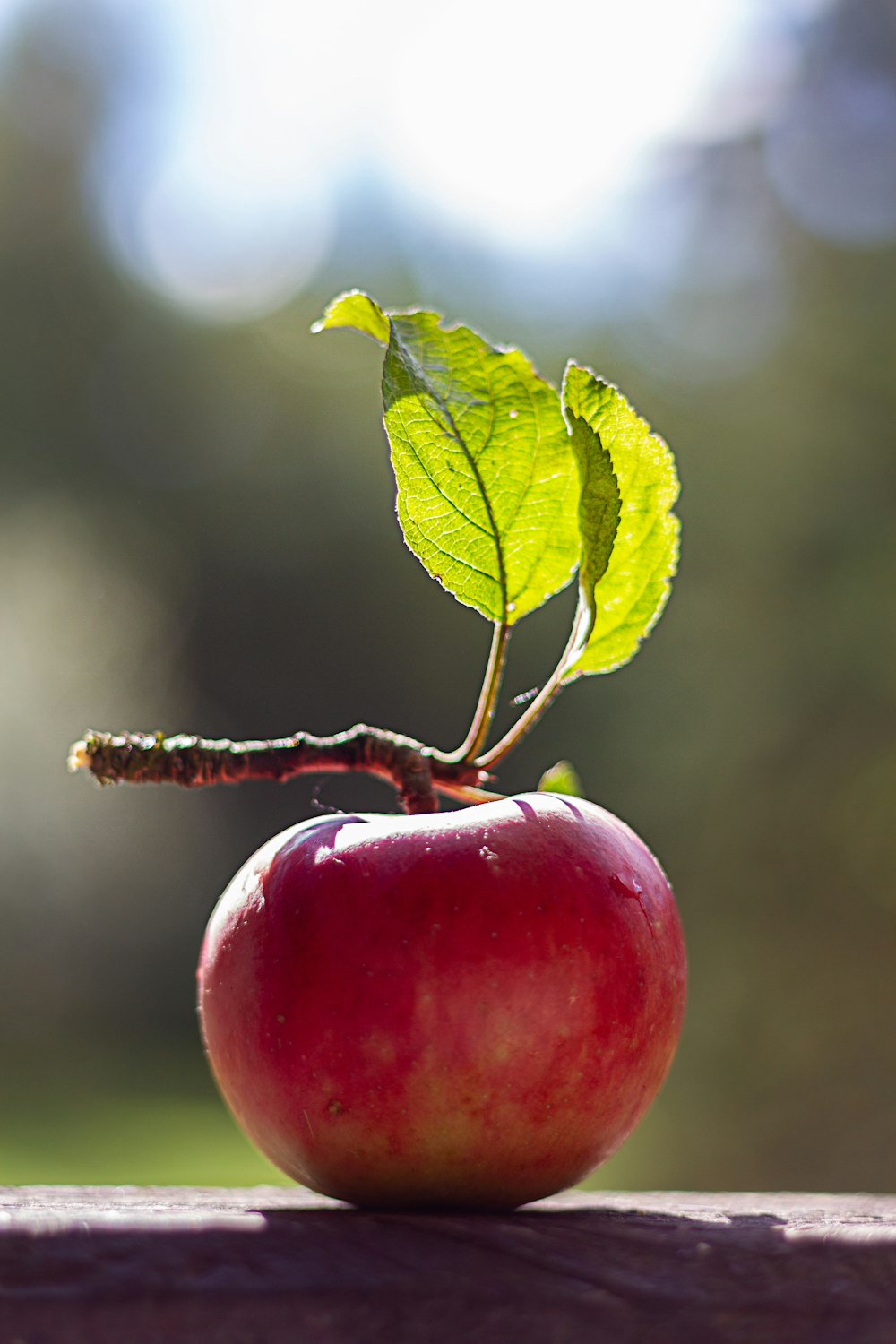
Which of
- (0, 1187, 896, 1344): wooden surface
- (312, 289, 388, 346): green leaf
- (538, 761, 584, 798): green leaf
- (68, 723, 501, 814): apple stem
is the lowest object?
(0, 1187, 896, 1344): wooden surface

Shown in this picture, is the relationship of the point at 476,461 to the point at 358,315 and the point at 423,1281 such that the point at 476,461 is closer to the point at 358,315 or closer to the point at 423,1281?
the point at 358,315

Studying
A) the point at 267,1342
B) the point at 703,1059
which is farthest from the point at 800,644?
the point at 267,1342

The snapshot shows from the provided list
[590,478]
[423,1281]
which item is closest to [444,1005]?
[423,1281]

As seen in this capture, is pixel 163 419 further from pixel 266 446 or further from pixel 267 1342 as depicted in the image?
pixel 267 1342

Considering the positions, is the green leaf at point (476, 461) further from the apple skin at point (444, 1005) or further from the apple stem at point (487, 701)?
the apple skin at point (444, 1005)

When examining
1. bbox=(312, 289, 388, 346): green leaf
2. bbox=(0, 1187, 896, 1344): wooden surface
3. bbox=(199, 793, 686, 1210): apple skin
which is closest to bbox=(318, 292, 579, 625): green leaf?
bbox=(312, 289, 388, 346): green leaf

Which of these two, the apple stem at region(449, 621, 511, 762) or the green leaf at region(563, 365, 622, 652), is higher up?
the green leaf at region(563, 365, 622, 652)

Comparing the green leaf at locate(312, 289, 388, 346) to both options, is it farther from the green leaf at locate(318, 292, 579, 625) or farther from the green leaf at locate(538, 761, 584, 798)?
the green leaf at locate(538, 761, 584, 798)
